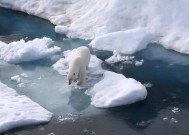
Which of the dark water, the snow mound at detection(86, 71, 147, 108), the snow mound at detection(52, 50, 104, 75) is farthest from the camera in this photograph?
the snow mound at detection(52, 50, 104, 75)

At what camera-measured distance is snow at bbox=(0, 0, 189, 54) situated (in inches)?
391

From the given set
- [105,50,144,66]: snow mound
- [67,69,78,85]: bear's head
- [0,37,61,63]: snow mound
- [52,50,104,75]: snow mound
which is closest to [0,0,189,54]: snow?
[105,50,144,66]: snow mound

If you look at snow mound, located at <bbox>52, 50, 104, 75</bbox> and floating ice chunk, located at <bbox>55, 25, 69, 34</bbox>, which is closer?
snow mound, located at <bbox>52, 50, 104, 75</bbox>

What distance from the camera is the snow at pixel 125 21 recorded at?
391 inches

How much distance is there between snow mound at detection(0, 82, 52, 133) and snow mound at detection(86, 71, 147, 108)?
0.94 m

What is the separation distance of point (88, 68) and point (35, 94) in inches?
50.8

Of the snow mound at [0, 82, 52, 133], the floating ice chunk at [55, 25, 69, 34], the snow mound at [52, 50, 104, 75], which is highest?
the floating ice chunk at [55, 25, 69, 34]

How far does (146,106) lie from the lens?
766 centimetres

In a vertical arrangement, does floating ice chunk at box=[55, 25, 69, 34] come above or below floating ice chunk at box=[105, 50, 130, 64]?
above

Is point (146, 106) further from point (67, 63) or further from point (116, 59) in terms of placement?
point (67, 63)

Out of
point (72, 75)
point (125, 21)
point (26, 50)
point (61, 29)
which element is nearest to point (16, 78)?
point (26, 50)

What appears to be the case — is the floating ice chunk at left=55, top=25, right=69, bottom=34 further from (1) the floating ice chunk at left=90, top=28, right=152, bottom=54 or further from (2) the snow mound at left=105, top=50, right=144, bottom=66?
(2) the snow mound at left=105, top=50, right=144, bottom=66

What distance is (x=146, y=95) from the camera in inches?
311

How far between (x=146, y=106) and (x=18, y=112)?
2.13m
